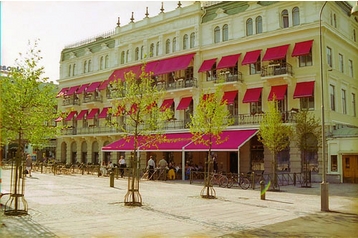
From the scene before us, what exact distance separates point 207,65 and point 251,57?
4.23 metres

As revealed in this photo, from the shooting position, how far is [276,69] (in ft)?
94.6

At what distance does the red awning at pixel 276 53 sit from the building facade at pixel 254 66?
0.08m

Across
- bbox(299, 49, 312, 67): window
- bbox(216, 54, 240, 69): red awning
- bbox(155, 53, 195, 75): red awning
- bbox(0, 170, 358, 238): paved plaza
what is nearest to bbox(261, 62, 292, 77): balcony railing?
bbox(299, 49, 312, 67): window

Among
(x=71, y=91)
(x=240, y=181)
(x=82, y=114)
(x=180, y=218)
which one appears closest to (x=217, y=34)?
(x=240, y=181)

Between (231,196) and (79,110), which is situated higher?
(79,110)

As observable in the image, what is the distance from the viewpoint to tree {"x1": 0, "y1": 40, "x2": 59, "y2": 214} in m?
12.2

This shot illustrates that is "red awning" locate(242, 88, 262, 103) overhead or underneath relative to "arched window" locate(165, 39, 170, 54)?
underneath

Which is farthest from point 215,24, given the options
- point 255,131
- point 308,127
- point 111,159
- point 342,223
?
point 342,223

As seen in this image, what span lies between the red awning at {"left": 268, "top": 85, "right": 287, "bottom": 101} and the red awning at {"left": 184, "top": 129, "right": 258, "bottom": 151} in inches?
117

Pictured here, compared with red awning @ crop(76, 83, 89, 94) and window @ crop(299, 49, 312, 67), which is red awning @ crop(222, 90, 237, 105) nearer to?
window @ crop(299, 49, 312, 67)

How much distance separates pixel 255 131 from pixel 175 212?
54.7ft

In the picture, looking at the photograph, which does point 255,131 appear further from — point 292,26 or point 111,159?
point 111,159

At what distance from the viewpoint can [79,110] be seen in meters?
45.9

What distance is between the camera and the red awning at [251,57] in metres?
29.5
